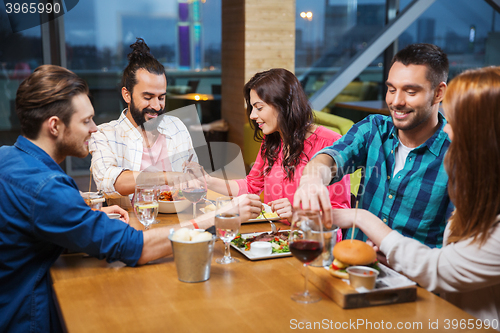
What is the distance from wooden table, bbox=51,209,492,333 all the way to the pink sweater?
947 mm

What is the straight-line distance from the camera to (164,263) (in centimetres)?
142

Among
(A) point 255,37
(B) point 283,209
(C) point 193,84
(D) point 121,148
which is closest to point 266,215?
(B) point 283,209

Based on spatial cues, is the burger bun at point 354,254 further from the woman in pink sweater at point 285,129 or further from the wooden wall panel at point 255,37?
the wooden wall panel at point 255,37

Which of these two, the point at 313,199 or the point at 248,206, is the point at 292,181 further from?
the point at 313,199

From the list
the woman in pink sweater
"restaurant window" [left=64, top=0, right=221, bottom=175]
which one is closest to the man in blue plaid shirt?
the woman in pink sweater

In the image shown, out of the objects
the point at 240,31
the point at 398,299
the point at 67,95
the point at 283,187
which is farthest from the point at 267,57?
the point at 398,299

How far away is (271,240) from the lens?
1.56 metres

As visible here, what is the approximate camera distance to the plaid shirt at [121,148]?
2.30m

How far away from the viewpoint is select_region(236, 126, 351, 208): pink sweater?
7.44ft

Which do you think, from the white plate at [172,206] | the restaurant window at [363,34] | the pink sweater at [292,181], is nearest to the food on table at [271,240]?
the white plate at [172,206]

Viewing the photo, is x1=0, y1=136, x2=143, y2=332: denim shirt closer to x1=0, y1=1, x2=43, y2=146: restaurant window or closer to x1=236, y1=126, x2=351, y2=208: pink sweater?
x1=236, y1=126, x2=351, y2=208: pink sweater

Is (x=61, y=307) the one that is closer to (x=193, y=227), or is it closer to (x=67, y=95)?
(x=193, y=227)

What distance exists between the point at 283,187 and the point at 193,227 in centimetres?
96

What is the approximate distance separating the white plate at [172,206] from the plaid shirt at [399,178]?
0.66 meters
